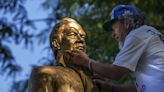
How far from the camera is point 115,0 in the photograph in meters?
8.85

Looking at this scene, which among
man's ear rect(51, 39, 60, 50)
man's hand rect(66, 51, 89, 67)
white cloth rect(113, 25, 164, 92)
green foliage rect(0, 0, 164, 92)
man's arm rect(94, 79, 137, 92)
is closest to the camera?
white cloth rect(113, 25, 164, 92)

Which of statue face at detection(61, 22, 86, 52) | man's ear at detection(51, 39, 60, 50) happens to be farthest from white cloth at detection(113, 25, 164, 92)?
man's ear at detection(51, 39, 60, 50)

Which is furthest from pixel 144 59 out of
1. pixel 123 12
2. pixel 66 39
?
pixel 66 39

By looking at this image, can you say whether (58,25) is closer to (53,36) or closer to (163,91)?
(53,36)

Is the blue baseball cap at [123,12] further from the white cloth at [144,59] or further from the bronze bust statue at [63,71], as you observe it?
the bronze bust statue at [63,71]

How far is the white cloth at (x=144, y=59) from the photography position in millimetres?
4387

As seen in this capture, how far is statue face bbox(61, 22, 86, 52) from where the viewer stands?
16.2ft

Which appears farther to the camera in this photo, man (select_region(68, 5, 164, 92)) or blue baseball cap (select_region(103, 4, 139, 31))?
blue baseball cap (select_region(103, 4, 139, 31))

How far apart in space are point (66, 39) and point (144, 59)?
81 centimetres

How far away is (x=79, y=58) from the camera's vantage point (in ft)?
15.4

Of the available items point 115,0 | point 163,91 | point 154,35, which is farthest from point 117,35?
point 115,0

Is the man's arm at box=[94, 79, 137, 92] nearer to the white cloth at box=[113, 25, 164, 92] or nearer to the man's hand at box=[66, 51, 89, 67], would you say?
the man's hand at box=[66, 51, 89, 67]

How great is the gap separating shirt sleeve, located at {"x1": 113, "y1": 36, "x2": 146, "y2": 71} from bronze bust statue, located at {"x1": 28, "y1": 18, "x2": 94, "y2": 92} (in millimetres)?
495

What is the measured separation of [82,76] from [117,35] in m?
0.44
